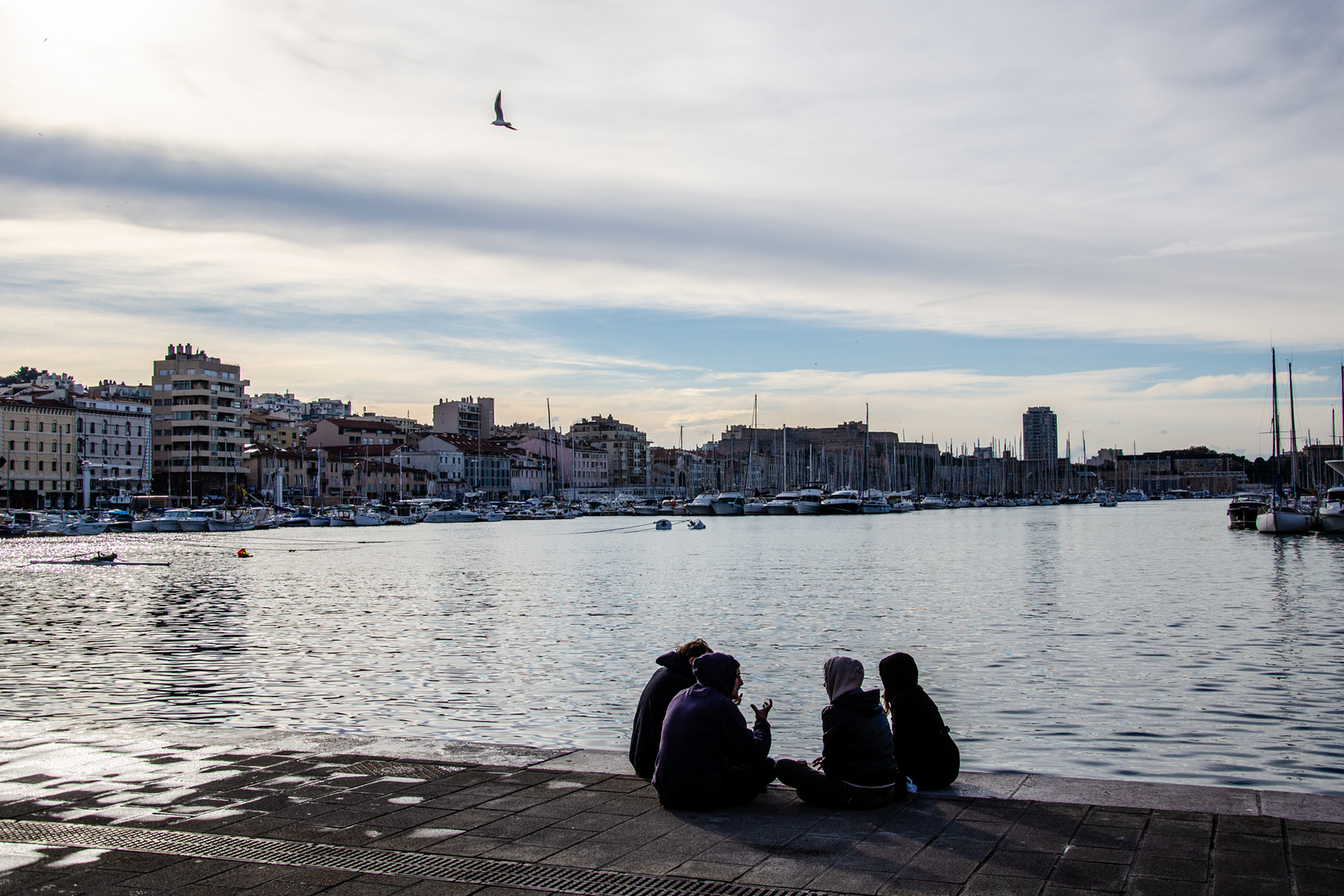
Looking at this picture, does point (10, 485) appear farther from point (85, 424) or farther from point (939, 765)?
point (939, 765)

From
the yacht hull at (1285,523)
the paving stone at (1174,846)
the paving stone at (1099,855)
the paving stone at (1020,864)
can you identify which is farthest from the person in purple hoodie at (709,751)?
the yacht hull at (1285,523)

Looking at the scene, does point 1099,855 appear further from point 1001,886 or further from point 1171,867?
point 1001,886

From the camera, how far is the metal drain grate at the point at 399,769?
30.7 feet

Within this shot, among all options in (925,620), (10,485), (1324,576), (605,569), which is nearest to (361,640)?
(925,620)

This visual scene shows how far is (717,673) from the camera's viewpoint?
8461 millimetres

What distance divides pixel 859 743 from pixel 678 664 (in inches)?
64.8

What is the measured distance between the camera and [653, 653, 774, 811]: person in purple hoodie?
26.8ft

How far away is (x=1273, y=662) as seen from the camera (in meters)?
20.9

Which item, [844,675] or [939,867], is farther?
[844,675]

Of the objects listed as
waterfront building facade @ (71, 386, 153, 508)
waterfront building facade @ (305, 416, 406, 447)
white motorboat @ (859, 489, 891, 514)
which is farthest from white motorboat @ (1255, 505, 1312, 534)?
waterfront building facade @ (305, 416, 406, 447)

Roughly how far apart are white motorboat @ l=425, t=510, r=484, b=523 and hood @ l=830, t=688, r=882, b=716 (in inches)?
5387

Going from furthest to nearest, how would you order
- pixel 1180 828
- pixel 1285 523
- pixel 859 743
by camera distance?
pixel 1285 523 → pixel 859 743 → pixel 1180 828

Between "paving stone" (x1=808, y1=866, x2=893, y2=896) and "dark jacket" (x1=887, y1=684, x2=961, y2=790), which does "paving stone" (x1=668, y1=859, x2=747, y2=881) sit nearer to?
"paving stone" (x1=808, y1=866, x2=893, y2=896)

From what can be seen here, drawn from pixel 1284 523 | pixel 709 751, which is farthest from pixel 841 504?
pixel 709 751
